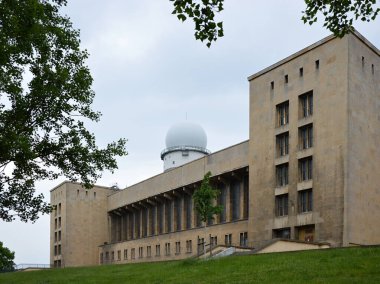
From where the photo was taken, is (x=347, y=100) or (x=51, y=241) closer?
(x=347, y=100)

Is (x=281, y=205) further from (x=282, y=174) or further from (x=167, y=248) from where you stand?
(x=167, y=248)

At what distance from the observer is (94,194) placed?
87312mm

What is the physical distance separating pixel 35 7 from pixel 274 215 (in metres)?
31.6

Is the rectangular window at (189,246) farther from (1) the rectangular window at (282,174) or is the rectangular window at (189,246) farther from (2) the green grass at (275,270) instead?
(2) the green grass at (275,270)

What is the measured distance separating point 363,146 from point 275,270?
25.0m

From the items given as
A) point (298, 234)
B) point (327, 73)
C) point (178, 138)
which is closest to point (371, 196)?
point (298, 234)

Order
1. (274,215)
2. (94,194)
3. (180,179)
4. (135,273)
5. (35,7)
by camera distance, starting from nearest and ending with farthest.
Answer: (35,7) → (135,273) → (274,215) → (180,179) → (94,194)

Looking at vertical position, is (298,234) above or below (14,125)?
below

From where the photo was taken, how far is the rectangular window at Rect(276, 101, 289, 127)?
164 feet

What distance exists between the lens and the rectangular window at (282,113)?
164 ft

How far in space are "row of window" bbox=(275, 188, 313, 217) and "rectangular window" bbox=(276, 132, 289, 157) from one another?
3.54 m

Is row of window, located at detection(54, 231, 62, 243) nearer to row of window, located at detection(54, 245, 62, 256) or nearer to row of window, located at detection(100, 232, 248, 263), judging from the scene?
row of window, located at detection(54, 245, 62, 256)

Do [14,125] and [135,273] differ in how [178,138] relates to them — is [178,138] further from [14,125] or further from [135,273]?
[14,125]

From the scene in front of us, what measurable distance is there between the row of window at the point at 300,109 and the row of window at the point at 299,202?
6.06 m
